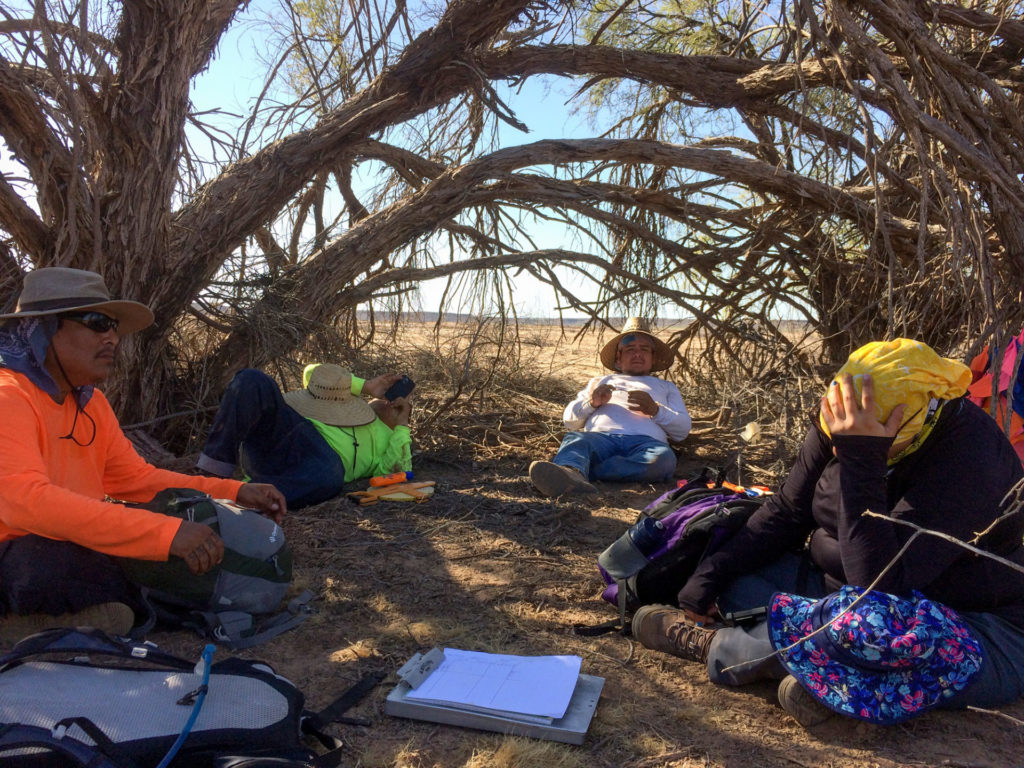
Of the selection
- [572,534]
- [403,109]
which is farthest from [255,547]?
[403,109]

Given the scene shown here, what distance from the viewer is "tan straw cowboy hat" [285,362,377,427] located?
4383 millimetres

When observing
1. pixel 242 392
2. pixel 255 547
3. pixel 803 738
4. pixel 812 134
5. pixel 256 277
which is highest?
pixel 812 134

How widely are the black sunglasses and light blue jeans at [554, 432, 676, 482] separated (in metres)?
2.79

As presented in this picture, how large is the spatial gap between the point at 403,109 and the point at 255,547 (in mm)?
3519

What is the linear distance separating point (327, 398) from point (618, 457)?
1.83 m

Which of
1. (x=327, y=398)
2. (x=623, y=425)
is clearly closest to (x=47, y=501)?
(x=327, y=398)

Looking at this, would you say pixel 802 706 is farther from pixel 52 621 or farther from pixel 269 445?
pixel 269 445

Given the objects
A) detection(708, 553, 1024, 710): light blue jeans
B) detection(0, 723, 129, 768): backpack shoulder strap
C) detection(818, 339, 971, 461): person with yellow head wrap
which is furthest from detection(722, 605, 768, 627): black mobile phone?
detection(0, 723, 129, 768): backpack shoulder strap

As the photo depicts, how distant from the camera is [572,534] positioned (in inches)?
153

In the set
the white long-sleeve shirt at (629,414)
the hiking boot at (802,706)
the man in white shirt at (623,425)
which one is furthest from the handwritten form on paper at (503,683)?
the white long-sleeve shirt at (629,414)

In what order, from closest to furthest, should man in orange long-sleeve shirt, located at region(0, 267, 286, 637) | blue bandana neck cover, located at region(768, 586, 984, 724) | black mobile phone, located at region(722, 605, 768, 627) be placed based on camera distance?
blue bandana neck cover, located at region(768, 586, 984, 724) < man in orange long-sleeve shirt, located at region(0, 267, 286, 637) < black mobile phone, located at region(722, 605, 768, 627)

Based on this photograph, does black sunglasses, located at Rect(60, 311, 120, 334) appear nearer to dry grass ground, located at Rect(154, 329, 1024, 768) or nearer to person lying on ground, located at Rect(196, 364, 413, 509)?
dry grass ground, located at Rect(154, 329, 1024, 768)

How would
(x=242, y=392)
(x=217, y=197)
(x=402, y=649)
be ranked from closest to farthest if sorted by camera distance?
(x=402, y=649) < (x=242, y=392) < (x=217, y=197)

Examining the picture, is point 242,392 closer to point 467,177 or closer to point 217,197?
point 217,197
